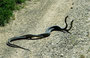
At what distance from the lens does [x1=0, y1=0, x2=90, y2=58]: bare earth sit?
31.9ft

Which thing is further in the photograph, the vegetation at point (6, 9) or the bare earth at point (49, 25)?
the vegetation at point (6, 9)

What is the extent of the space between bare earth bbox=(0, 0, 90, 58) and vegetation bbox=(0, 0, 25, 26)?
0.92 ft

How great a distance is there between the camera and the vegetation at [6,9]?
500 inches

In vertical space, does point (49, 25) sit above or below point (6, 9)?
below

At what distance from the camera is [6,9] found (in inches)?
536

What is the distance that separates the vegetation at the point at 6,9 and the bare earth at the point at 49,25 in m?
0.28

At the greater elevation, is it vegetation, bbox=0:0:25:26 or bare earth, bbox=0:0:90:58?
vegetation, bbox=0:0:25:26

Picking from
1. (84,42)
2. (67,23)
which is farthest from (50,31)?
(84,42)

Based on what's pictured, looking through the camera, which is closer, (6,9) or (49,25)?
(49,25)

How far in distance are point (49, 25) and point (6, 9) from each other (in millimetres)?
2606

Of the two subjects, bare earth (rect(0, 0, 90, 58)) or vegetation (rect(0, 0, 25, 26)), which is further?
vegetation (rect(0, 0, 25, 26))

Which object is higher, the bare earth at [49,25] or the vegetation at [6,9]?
the vegetation at [6,9]

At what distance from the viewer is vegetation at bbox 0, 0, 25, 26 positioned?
41.7 feet

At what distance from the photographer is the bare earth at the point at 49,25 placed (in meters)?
9.73
